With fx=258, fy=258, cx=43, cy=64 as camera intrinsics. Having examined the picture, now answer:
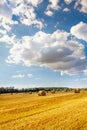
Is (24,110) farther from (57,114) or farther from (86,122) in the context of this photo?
(86,122)

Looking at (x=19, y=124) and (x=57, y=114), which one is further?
(x=57, y=114)

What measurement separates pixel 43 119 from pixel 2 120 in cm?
326

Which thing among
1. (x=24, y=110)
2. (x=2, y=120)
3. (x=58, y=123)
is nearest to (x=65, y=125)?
(x=58, y=123)

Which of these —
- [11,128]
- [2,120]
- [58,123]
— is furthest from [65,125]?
[2,120]

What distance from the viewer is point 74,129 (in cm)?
1623

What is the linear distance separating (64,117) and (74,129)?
3180 mm

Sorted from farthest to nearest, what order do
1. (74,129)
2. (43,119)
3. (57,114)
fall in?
(57,114) → (43,119) → (74,129)

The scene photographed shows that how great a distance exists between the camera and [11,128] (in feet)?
54.9

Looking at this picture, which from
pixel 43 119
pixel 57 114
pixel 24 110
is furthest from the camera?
pixel 24 110

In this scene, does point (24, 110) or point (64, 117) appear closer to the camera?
point (64, 117)

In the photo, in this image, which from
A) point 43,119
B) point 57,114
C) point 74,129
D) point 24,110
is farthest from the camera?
point 24,110

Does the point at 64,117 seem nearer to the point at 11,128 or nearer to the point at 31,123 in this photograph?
the point at 31,123

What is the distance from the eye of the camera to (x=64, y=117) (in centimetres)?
1939

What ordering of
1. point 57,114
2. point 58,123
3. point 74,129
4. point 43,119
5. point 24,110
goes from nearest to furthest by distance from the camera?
point 74,129
point 58,123
point 43,119
point 57,114
point 24,110
